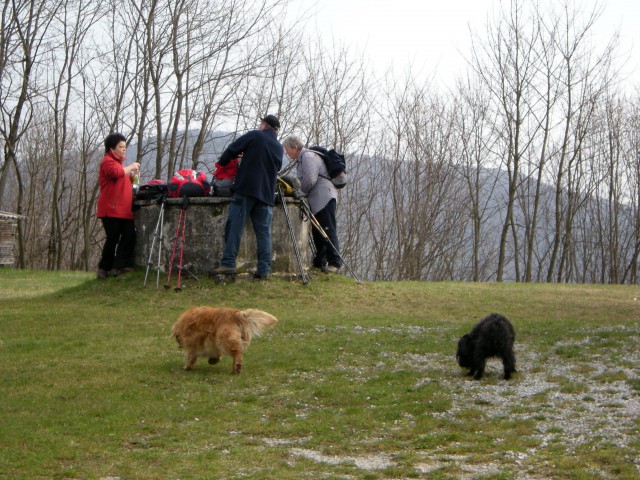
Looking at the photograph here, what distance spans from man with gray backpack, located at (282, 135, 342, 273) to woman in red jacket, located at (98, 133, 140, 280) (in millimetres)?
2562

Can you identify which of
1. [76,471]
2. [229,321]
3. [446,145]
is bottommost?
[76,471]

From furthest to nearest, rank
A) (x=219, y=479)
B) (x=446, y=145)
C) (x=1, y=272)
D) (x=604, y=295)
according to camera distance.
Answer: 1. (x=446, y=145)
2. (x=1, y=272)
3. (x=604, y=295)
4. (x=219, y=479)

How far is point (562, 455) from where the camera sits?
5.25 meters

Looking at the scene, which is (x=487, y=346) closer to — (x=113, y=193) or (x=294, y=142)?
(x=294, y=142)

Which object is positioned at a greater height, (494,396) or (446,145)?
(446,145)

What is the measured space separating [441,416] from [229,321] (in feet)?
7.39

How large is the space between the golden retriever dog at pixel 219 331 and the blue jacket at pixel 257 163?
14.2ft

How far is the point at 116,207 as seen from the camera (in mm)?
12820

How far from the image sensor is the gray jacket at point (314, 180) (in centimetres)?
1340

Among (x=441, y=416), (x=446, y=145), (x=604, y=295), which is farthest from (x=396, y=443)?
(x=446, y=145)

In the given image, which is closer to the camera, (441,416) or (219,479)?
(219,479)

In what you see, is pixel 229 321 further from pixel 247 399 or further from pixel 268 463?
pixel 268 463

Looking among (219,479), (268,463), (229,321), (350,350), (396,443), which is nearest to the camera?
(219,479)

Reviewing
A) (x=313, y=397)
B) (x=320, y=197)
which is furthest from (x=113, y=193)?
(x=313, y=397)
